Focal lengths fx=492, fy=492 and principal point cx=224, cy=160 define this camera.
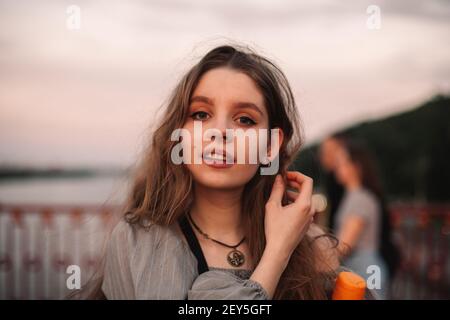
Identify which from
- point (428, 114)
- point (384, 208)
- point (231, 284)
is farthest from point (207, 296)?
point (428, 114)

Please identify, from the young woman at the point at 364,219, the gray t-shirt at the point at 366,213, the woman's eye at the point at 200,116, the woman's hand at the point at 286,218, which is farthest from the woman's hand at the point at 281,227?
the gray t-shirt at the point at 366,213

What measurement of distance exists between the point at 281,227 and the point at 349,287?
6.8 inches

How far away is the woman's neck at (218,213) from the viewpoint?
104 centimetres

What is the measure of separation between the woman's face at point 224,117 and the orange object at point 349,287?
278mm

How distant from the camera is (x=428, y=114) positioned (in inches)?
566

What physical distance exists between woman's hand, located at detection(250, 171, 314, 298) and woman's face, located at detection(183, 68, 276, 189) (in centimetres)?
9

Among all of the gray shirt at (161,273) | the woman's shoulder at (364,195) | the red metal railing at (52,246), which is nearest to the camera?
the gray shirt at (161,273)

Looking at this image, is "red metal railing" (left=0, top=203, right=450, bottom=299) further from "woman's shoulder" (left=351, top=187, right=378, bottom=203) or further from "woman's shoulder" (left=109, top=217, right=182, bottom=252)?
"woman's shoulder" (left=109, top=217, right=182, bottom=252)

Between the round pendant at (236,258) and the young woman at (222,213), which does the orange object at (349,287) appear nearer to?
the young woman at (222,213)

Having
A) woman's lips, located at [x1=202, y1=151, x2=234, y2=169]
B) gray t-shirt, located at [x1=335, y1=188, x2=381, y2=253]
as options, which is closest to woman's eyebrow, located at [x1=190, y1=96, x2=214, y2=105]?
woman's lips, located at [x1=202, y1=151, x2=234, y2=169]

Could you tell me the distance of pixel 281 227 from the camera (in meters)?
0.97

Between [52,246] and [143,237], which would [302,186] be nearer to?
[143,237]

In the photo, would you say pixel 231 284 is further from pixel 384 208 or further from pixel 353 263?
pixel 384 208
